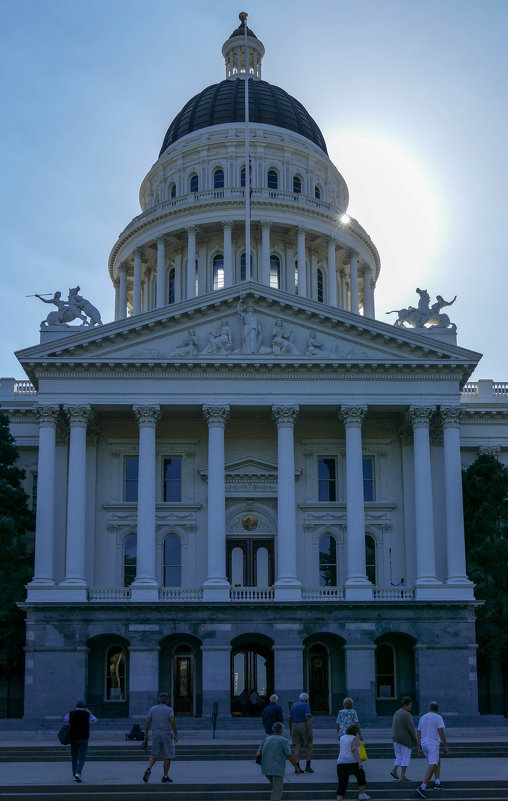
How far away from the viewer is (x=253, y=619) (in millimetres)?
42781

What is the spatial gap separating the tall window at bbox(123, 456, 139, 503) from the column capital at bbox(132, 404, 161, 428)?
10.1ft

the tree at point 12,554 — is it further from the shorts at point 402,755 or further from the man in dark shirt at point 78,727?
the shorts at point 402,755

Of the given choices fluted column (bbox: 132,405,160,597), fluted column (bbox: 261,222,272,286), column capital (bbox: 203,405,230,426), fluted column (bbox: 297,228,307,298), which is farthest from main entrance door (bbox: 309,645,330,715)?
fluted column (bbox: 261,222,272,286)

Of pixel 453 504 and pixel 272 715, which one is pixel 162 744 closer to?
pixel 272 715

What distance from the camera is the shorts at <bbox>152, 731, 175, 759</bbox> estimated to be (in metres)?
23.9

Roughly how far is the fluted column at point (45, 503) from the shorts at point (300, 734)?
1775 centimetres

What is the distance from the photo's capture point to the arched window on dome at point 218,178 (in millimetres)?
66875

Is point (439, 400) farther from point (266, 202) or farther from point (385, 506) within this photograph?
point (266, 202)

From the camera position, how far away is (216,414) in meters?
45.1

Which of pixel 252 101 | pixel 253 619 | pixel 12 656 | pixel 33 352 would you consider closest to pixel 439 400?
pixel 253 619

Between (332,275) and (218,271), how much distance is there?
632 cm

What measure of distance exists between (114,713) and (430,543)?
1333 cm

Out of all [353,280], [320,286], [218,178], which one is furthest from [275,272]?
[218,178]

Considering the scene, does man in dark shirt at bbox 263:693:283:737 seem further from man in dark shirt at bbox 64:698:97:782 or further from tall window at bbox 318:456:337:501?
tall window at bbox 318:456:337:501
